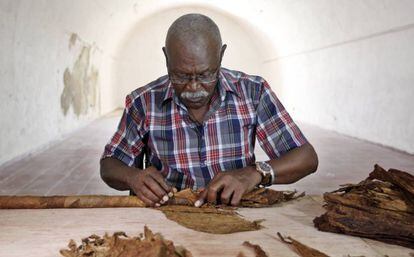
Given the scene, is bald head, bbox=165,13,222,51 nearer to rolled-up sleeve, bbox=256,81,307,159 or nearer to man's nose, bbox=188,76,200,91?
man's nose, bbox=188,76,200,91

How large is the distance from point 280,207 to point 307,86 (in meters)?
12.1

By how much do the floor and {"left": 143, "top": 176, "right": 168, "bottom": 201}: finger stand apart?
120 inches

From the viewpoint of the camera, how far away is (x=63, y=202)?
1.93 m

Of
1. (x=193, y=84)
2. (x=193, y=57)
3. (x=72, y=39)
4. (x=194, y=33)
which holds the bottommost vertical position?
(x=193, y=84)

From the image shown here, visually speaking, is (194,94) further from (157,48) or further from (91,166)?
(157,48)

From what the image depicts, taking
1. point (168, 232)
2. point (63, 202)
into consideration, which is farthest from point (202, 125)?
point (168, 232)

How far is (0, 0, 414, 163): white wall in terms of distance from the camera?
7121mm

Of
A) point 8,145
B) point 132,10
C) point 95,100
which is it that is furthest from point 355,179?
point 132,10

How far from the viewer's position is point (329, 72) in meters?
11.8

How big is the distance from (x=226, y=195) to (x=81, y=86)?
10.1 m

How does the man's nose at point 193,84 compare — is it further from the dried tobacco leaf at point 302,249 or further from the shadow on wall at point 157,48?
the shadow on wall at point 157,48

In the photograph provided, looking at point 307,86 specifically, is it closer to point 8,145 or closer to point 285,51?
point 285,51

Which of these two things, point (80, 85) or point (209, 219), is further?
point (80, 85)

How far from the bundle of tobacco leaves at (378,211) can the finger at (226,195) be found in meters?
0.41
